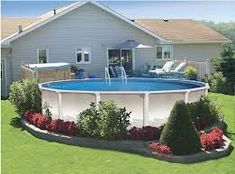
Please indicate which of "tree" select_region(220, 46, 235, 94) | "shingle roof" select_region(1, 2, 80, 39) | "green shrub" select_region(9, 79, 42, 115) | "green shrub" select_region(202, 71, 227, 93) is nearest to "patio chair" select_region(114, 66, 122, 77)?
"shingle roof" select_region(1, 2, 80, 39)

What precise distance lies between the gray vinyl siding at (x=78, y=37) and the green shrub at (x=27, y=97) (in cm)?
1112

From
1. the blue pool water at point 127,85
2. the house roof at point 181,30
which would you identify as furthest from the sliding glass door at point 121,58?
the blue pool water at point 127,85

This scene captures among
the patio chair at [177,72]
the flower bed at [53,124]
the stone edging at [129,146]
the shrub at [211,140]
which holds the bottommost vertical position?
the stone edging at [129,146]

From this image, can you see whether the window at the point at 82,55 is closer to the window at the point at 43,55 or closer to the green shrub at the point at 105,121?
the window at the point at 43,55

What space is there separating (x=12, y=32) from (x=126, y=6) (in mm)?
10884

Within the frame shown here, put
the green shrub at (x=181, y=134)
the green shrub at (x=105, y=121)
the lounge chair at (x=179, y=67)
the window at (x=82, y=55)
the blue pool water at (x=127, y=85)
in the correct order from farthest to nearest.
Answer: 1. the window at (x=82, y=55)
2. the lounge chair at (x=179, y=67)
3. the blue pool water at (x=127, y=85)
4. the green shrub at (x=105, y=121)
5. the green shrub at (x=181, y=134)

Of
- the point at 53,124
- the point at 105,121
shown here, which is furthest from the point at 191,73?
the point at 105,121

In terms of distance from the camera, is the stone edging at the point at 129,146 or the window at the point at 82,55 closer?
the stone edging at the point at 129,146

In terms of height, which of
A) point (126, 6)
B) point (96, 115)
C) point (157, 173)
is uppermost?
point (126, 6)

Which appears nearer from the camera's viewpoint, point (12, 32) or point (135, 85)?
point (135, 85)

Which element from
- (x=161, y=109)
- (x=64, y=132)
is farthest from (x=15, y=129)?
(x=161, y=109)

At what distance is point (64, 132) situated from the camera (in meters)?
15.6

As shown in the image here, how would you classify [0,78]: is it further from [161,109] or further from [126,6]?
[161,109]

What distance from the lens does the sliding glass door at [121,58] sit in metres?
33.0
